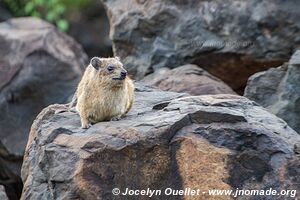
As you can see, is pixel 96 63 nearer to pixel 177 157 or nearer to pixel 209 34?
pixel 177 157

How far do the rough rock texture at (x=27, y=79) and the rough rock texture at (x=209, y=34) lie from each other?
1.14 meters

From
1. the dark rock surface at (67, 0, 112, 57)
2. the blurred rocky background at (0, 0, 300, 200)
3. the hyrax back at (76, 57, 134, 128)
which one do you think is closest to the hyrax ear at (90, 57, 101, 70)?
the hyrax back at (76, 57, 134, 128)

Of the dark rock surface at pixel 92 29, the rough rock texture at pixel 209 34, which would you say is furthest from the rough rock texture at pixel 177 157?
the dark rock surface at pixel 92 29

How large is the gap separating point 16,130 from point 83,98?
485cm

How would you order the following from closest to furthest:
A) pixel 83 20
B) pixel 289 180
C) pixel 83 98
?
pixel 289 180 → pixel 83 98 → pixel 83 20

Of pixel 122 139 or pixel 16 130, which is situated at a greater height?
pixel 122 139

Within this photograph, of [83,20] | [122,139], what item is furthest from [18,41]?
[122,139]

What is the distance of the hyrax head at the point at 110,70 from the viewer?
32.9 feet

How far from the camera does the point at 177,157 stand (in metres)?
8.91

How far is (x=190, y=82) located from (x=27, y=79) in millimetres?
3466

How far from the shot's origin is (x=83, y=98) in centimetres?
1005

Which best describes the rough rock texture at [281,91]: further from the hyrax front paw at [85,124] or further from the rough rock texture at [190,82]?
the hyrax front paw at [85,124]

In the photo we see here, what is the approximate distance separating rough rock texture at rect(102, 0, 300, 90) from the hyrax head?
15.0 feet

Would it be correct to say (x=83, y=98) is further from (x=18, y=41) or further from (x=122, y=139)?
(x=18, y=41)
